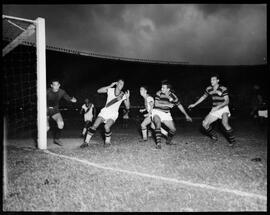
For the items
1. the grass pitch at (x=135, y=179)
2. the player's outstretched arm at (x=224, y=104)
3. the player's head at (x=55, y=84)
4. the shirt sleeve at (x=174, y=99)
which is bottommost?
the grass pitch at (x=135, y=179)

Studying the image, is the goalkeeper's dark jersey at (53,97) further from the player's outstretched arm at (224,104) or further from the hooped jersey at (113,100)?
the player's outstretched arm at (224,104)

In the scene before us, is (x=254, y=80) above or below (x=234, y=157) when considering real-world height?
above

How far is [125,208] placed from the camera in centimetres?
321

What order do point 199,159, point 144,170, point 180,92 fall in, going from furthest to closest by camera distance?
point 180,92
point 199,159
point 144,170

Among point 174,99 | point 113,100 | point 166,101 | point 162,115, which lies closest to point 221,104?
point 174,99

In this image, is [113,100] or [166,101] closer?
[113,100]

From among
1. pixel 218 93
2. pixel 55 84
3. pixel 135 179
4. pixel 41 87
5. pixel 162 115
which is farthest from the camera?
pixel 55 84

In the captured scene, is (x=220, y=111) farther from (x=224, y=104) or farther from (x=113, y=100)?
(x=113, y=100)

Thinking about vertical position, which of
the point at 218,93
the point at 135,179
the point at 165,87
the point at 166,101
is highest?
the point at 165,87

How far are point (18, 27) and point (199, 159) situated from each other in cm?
547

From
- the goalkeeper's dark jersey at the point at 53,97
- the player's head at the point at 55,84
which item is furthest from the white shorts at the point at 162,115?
the player's head at the point at 55,84

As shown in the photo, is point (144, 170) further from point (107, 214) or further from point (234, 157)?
point (234, 157)

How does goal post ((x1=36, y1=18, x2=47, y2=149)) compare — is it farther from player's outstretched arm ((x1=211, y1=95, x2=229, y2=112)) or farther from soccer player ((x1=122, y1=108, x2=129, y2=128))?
player's outstretched arm ((x1=211, y1=95, x2=229, y2=112))

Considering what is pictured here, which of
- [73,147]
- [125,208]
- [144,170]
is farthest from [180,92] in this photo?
[125,208]
